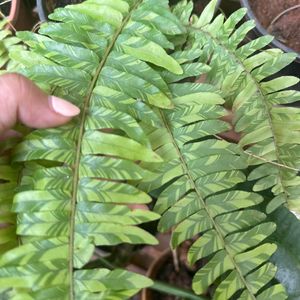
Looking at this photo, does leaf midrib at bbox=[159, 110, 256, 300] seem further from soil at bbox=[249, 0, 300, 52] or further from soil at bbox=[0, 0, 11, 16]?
soil at bbox=[0, 0, 11, 16]

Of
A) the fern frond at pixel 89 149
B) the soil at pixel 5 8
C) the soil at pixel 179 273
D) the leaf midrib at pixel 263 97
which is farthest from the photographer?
the soil at pixel 5 8

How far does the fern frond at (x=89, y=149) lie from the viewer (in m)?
0.59

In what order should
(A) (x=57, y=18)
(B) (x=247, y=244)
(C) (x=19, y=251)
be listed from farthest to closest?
(A) (x=57, y=18) < (B) (x=247, y=244) < (C) (x=19, y=251)

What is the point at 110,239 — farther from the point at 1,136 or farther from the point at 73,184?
the point at 1,136

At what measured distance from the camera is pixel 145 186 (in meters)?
0.71

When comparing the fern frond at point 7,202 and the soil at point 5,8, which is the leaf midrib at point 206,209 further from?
the soil at point 5,8

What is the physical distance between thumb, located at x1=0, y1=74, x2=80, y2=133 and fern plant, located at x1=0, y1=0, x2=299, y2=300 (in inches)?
0.8

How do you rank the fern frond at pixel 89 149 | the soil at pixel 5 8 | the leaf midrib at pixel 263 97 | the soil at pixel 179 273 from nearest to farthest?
the fern frond at pixel 89 149 → the leaf midrib at pixel 263 97 → the soil at pixel 179 273 → the soil at pixel 5 8

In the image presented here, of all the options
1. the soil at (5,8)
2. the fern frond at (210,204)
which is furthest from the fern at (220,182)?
the soil at (5,8)

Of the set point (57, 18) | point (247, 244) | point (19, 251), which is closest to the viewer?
point (19, 251)

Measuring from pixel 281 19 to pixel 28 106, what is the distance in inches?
27.7

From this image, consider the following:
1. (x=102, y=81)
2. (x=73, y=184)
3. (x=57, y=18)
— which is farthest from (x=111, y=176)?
(x=57, y=18)

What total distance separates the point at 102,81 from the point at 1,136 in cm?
17

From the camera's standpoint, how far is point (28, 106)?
2.18 ft
